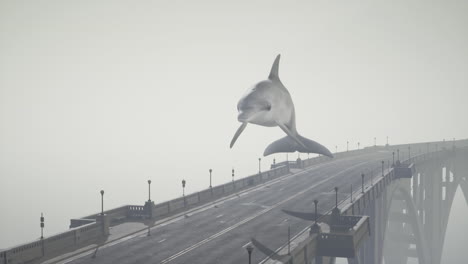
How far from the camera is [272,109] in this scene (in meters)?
42.6

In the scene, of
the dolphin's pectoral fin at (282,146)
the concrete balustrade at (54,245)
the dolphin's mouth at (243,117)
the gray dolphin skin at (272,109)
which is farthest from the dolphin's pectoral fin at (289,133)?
the concrete balustrade at (54,245)

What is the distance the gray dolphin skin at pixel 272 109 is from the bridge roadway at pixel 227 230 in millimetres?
7273

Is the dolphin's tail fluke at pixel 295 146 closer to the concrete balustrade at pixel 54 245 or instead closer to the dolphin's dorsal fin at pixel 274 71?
the dolphin's dorsal fin at pixel 274 71

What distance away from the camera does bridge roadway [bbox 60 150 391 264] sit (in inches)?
1415

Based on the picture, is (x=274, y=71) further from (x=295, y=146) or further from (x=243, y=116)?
(x=243, y=116)

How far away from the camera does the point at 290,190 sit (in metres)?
70.7

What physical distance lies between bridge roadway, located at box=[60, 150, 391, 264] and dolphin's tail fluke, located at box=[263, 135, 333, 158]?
20.3 ft

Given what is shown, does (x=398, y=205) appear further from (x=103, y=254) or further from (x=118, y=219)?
(x=103, y=254)

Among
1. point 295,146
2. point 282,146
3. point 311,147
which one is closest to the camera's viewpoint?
point 311,147

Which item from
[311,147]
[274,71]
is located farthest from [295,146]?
[274,71]

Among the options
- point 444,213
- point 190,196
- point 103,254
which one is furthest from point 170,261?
point 444,213

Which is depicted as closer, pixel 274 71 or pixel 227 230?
pixel 227 230

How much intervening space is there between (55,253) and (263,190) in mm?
38043

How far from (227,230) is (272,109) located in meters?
11.2
